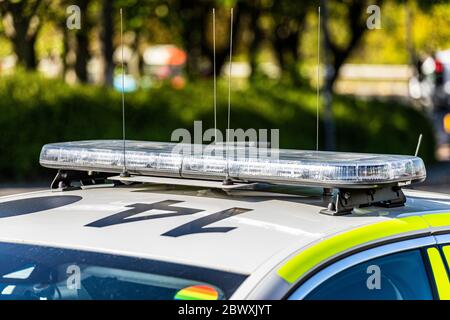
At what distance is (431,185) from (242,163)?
A: 52.5 feet

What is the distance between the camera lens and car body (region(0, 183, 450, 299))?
2.74 meters

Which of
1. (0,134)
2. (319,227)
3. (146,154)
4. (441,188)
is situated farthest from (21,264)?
(441,188)

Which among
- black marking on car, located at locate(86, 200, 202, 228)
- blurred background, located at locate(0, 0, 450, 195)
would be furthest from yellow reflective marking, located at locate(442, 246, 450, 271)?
blurred background, located at locate(0, 0, 450, 195)

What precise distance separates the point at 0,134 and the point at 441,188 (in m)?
7.61

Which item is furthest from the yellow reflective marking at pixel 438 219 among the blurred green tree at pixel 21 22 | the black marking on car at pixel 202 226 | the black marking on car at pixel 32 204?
the blurred green tree at pixel 21 22

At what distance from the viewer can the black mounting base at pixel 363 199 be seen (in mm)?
3146

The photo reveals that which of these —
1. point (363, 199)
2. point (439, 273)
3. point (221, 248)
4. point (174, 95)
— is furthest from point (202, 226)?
point (174, 95)

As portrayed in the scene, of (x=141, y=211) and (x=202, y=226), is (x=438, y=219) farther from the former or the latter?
(x=141, y=211)

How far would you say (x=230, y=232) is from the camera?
296 cm

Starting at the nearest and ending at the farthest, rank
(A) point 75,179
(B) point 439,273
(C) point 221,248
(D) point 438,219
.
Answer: (C) point 221,248, (B) point 439,273, (D) point 438,219, (A) point 75,179

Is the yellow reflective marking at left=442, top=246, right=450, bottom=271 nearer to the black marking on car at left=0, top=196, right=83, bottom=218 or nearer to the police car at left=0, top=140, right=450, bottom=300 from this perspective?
the police car at left=0, top=140, right=450, bottom=300

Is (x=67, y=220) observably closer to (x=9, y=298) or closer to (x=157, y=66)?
(x=9, y=298)

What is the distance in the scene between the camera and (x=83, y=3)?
2228 centimetres

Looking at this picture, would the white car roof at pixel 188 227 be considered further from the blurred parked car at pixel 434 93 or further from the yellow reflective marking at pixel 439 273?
the blurred parked car at pixel 434 93
